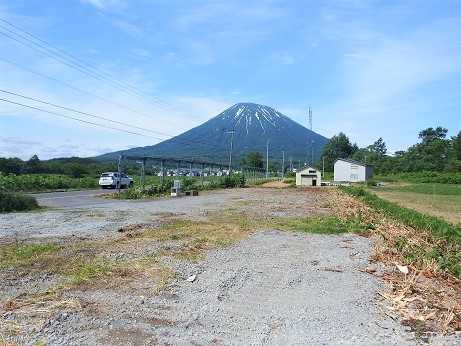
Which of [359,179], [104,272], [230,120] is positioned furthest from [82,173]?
[230,120]

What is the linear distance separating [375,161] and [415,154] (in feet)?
36.7

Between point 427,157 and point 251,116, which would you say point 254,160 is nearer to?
point 427,157

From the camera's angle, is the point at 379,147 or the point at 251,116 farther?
the point at 251,116

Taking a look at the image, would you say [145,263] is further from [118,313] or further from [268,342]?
[268,342]

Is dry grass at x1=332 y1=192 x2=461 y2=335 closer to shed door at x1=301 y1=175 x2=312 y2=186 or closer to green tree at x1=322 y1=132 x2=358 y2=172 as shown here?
shed door at x1=301 y1=175 x2=312 y2=186

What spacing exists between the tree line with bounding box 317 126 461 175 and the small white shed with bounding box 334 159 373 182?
17159 millimetres

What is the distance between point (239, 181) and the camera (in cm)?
4366

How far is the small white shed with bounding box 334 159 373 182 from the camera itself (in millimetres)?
61031

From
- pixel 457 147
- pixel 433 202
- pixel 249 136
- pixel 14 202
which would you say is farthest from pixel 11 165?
pixel 249 136

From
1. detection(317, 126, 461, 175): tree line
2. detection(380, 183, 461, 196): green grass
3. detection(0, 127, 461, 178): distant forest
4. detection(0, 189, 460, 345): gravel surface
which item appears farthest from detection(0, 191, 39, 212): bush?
detection(317, 126, 461, 175): tree line

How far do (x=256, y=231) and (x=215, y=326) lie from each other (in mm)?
6267

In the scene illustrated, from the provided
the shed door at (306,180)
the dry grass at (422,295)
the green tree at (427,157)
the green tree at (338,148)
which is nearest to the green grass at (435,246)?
the dry grass at (422,295)

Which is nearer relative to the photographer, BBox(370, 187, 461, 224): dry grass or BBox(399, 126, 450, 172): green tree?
BBox(370, 187, 461, 224): dry grass

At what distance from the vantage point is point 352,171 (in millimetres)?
61719
